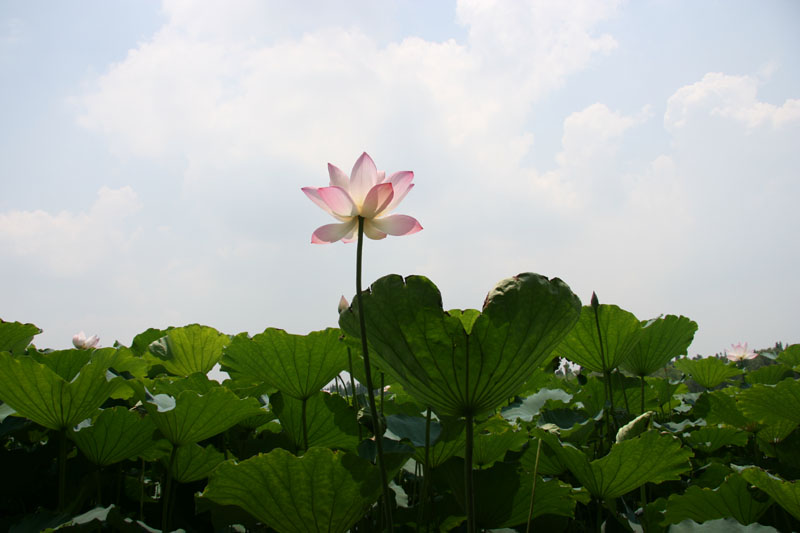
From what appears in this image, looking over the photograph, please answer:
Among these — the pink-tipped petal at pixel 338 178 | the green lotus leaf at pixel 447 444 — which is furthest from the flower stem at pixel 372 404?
the green lotus leaf at pixel 447 444

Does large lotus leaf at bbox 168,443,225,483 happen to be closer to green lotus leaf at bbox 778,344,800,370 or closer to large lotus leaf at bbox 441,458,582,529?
large lotus leaf at bbox 441,458,582,529

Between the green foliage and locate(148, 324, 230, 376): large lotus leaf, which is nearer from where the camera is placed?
the green foliage

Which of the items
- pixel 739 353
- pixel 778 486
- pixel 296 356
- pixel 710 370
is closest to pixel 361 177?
pixel 296 356

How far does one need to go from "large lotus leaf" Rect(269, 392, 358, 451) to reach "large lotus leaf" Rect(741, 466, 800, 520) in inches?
38.3

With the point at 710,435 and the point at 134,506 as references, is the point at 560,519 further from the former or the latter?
the point at 134,506

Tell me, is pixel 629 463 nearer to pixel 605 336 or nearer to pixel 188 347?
pixel 605 336

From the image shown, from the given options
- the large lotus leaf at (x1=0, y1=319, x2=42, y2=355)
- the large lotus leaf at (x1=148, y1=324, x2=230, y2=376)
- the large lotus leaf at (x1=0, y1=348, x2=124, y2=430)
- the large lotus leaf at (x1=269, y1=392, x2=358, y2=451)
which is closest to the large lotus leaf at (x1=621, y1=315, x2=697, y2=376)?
the large lotus leaf at (x1=269, y1=392, x2=358, y2=451)

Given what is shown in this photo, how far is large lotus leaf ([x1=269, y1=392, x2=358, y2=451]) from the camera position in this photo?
4.57 ft

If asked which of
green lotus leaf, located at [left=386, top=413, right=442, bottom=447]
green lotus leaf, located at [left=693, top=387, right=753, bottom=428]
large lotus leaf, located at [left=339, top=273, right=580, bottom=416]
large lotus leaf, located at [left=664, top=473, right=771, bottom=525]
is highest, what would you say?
large lotus leaf, located at [left=339, top=273, right=580, bottom=416]

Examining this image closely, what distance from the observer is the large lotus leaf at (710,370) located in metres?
3.03

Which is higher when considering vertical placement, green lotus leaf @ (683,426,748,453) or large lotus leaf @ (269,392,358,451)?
large lotus leaf @ (269,392,358,451)

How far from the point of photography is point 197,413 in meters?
1.16

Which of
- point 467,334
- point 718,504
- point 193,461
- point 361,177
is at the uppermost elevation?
point 361,177

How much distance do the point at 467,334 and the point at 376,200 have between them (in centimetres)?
32
